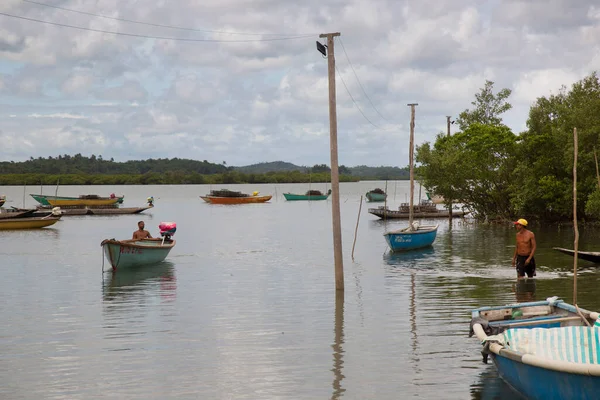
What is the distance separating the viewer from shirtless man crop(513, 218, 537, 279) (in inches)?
756

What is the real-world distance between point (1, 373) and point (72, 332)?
3493 millimetres

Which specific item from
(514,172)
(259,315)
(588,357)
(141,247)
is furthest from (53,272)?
(514,172)

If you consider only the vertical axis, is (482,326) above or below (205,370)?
above

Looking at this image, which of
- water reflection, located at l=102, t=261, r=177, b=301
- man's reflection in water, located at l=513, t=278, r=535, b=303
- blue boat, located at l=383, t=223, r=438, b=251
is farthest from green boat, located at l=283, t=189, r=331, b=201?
man's reflection in water, located at l=513, t=278, r=535, b=303

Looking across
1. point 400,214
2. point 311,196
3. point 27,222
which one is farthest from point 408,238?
point 311,196

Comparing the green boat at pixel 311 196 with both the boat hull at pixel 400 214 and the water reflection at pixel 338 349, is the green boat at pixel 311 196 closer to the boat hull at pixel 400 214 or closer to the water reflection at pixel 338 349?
the boat hull at pixel 400 214

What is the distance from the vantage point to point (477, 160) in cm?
5306

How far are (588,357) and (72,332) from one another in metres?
10.3

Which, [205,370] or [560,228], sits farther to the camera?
[560,228]

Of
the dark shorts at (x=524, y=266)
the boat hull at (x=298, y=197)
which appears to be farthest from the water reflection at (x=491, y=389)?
the boat hull at (x=298, y=197)

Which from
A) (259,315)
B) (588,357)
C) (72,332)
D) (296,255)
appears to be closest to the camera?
(588,357)

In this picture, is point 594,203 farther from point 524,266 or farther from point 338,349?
point 338,349

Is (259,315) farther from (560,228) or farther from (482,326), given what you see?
(560,228)

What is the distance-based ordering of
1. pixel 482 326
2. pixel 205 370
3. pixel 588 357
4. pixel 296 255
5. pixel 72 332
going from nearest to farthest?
pixel 588 357 < pixel 482 326 < pixel 205 370 < pixel 72 332 < pixel 296 255
